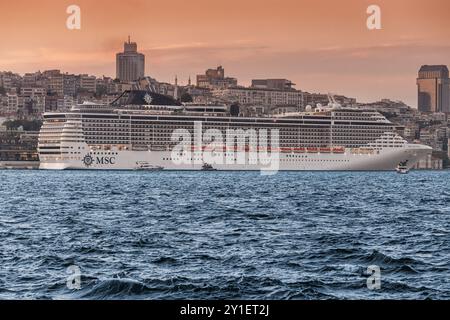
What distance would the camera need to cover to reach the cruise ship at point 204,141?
11112cm

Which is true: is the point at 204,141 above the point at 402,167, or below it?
above

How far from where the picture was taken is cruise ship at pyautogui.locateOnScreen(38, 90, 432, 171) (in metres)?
111

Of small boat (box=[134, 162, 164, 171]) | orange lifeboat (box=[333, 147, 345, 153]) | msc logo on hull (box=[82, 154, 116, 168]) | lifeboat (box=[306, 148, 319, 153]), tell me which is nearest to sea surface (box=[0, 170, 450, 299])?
small boat (box=[134, 162, 164, 171])

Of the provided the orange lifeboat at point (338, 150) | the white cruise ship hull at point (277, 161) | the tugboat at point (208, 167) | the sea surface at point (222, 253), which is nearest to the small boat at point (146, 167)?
the white cruise ship hull at point (277, 161)

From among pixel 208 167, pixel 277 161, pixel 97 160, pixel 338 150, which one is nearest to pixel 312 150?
pixel 338 150

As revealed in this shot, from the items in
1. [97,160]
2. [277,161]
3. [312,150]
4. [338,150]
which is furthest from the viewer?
[338,150]

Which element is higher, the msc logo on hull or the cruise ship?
the cruise ship

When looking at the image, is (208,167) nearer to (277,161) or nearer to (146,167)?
(146,167)

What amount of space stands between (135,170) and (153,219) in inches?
3069

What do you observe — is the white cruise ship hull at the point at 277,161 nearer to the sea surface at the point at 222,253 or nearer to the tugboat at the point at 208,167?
the tugboat at the point at 208,167

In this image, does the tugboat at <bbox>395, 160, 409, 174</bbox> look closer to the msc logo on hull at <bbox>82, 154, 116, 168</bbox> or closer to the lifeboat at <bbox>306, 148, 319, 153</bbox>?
the lifeboat at <bbox>306, 148, 319, 153</bbox>

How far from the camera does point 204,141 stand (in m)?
116

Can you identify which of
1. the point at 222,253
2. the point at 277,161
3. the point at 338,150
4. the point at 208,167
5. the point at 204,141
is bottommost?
the point at 208,167
